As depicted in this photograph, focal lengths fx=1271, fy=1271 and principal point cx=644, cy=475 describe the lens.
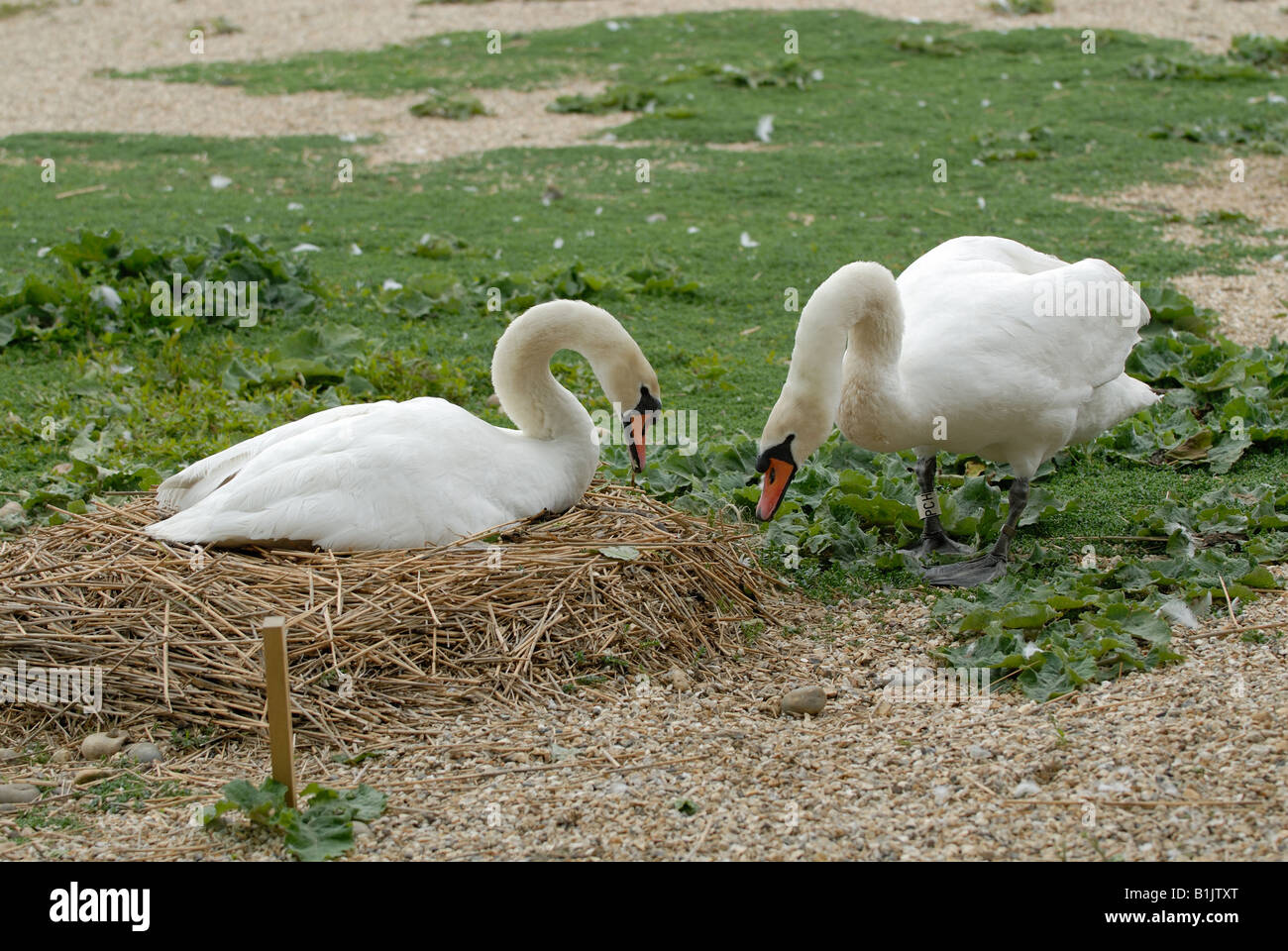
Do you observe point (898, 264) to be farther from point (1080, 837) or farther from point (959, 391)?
point (1080, 837)

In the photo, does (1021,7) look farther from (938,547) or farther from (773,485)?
(773,485)

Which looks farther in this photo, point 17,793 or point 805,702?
point 805,702

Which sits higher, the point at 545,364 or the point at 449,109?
the point at 449,109

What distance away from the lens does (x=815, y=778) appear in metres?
4.02

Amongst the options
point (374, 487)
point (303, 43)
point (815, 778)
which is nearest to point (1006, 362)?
point (815, 778)

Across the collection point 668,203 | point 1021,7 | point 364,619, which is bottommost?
point 364,619

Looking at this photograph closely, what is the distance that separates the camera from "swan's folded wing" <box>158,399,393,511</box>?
5.50 m

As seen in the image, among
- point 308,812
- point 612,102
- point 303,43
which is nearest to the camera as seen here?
point 308,812

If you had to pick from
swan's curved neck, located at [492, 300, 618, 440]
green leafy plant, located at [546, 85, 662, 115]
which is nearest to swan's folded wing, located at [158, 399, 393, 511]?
swan's curved neck, located at [492, 300, 618, 440]

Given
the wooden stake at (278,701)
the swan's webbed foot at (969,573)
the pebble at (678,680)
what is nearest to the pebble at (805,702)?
the pebble at (678,680)

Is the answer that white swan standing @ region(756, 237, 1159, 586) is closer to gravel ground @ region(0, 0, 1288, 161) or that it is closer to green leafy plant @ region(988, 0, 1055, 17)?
gravel ground @ region(0, 0, 1288, 161)

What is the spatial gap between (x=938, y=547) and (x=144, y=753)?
3667 millimetres

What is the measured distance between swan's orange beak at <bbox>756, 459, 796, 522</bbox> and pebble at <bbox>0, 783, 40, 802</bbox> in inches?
115

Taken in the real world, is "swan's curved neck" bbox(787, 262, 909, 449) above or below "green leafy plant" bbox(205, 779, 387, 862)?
above
